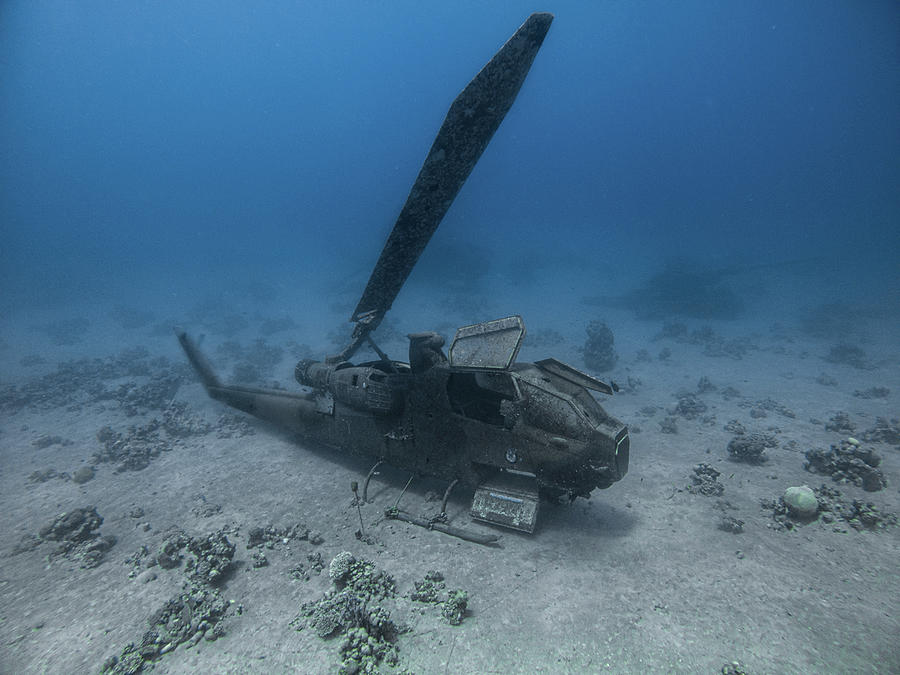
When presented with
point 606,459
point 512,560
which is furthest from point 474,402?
point 512,560

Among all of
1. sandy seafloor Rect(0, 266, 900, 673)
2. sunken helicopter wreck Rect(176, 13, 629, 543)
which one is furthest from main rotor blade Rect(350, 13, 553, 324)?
sandy seafloor Rect(0, 266, 900, 673)

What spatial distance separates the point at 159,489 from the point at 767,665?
1055cm

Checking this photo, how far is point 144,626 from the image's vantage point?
14.5 feet

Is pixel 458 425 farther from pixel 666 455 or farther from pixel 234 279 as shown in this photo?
pixel 234 279

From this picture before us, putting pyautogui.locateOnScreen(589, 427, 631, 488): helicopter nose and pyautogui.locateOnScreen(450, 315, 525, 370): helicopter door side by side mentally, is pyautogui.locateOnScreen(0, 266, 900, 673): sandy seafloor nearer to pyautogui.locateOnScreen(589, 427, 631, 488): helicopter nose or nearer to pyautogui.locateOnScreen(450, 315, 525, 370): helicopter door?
pyautogui.locateOnScreen(589, 427, 631, 488): helicopter nose

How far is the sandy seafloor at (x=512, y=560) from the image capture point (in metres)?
3.72

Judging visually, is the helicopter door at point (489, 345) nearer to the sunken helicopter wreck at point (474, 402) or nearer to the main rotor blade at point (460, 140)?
the sunken helicopter wreck at point (474, 402)

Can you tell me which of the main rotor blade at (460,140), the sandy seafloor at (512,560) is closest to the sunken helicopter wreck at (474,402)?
the main rotor blade at (460,140)

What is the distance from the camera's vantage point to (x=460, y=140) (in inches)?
159

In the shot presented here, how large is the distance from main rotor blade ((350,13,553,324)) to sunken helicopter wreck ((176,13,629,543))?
0.01 metres

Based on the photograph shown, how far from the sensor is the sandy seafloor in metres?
3.72

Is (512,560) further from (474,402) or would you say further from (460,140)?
(460,140)

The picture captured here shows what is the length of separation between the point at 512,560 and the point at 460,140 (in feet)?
18.8

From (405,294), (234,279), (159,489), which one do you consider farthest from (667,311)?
(234,279)
